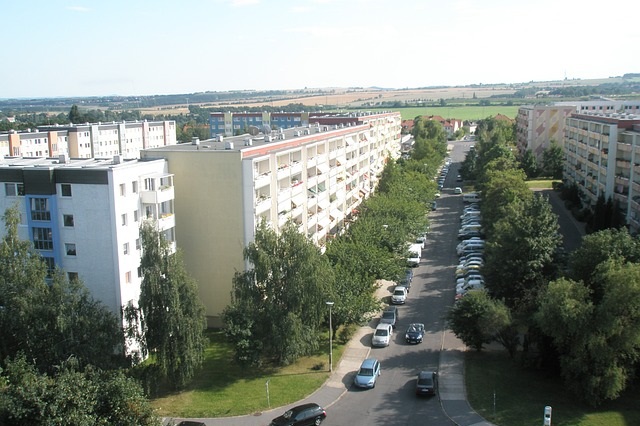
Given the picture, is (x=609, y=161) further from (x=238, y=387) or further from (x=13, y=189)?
(x=13, y=189)

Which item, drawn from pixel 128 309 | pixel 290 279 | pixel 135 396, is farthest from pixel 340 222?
pixel 135 396

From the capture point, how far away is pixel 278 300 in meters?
31.9

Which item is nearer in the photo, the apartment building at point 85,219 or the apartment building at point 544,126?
the apartment building at point 85,219

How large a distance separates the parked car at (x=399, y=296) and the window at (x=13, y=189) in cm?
2464

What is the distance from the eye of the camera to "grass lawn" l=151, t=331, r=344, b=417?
28.2m

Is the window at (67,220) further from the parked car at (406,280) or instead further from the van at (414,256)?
the van at (414,256)

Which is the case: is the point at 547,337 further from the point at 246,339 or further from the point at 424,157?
the point at 424,157

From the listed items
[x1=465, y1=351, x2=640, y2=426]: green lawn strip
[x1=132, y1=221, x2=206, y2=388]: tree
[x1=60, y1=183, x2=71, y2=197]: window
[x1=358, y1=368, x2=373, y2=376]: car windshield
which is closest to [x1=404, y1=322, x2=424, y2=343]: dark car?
[x1=465, y1=351, x2=640, y2=426]: green lawn strip

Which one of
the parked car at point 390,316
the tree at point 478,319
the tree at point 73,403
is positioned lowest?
the parked car at point 390,316

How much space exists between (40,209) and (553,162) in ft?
246

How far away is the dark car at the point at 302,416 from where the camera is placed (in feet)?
84.6

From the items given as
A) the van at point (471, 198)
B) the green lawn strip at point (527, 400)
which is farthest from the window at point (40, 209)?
the van at point (471, 198)

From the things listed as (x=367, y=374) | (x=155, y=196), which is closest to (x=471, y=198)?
(x=367, y=374)

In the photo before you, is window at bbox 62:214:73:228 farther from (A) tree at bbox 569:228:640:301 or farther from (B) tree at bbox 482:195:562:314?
(A) tree at bbox 569:228:640:301
